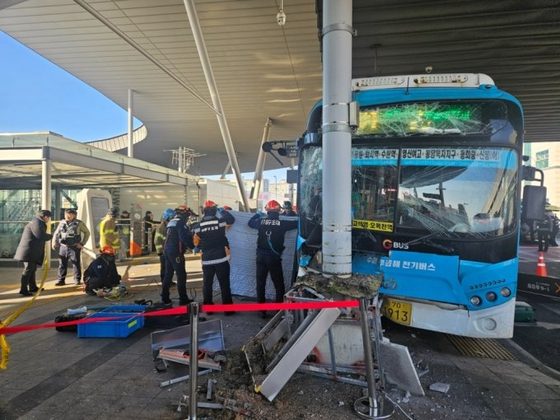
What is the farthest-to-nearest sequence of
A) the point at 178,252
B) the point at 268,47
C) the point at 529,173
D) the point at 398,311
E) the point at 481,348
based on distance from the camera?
the point at 268,47, the point at 178,252, the point at 529,173, the point at 481,348, the point at 398,311

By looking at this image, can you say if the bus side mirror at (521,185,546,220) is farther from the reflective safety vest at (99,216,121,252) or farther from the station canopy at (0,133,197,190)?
the station canopy at (0,133,197,190)

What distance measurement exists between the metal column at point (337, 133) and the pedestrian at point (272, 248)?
2.21 meters

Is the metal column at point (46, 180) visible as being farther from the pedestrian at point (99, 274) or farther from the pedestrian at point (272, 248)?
the pedestrian at point (272, 248)

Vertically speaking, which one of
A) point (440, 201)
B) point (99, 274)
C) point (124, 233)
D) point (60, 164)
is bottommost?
point (99, 274)

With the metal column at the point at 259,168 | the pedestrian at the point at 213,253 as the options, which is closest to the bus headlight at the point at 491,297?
the pedestrian at the point at 213,253

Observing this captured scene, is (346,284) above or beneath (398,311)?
above

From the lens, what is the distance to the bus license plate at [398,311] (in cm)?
418

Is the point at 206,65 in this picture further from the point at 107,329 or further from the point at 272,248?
the point at 107,329

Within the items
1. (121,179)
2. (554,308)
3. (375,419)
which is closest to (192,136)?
(121,179)

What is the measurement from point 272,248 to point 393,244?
2111 mm

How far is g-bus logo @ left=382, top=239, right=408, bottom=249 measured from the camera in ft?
14.1

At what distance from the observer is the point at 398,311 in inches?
167

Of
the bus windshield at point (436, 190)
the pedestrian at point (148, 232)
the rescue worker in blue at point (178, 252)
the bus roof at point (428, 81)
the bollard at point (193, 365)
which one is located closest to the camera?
the bollard at point (193, 365)

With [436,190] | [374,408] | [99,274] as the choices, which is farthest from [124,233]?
[374,408]
